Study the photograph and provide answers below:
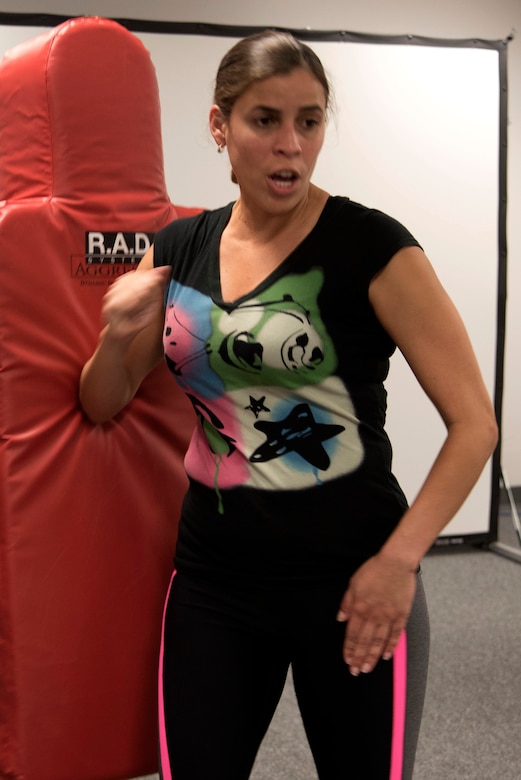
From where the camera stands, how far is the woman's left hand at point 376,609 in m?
0.99

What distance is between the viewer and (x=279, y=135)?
107 centimetres

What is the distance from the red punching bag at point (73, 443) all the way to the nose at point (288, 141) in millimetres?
315

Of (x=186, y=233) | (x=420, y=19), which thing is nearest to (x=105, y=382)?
(x=186, y=233)

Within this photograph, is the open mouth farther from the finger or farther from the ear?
the finger

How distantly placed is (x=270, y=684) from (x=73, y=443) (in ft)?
1.44

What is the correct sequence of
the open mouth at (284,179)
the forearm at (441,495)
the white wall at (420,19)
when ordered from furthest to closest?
1. the white wall at (420,19)
2. the open mouth at (284,179)
3. the forearm at (441,495)

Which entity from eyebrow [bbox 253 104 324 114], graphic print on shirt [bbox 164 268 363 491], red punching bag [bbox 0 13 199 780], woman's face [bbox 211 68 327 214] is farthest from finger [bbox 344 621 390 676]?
eyebrow [bbox 253 104 324 114]

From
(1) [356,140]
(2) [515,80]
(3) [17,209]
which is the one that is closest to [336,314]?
(3) [17,209]

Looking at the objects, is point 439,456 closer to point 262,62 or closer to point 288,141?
point 288,141

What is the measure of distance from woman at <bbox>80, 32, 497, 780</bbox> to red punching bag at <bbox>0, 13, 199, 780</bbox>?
7.6 inches

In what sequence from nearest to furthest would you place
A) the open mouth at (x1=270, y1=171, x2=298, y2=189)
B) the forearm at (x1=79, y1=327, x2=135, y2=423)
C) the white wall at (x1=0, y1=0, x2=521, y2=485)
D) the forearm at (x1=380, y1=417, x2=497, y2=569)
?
the forearm at (x1=380, y1=417, x2=497, y2=569) → the open mouth at (x1=270, y1=171, x2=298, y2=189) → the forearm at (x1=79, y1=327, x2=135, y2=423) → the white wall at (x1=0, y1=0, x2=521, y2=485)

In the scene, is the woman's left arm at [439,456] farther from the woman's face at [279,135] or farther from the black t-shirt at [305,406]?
the woman's face at [279,135]

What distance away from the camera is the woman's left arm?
987mm

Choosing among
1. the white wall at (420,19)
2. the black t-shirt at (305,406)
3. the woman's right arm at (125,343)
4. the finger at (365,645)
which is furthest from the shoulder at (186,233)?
the white wall at (420,19)
